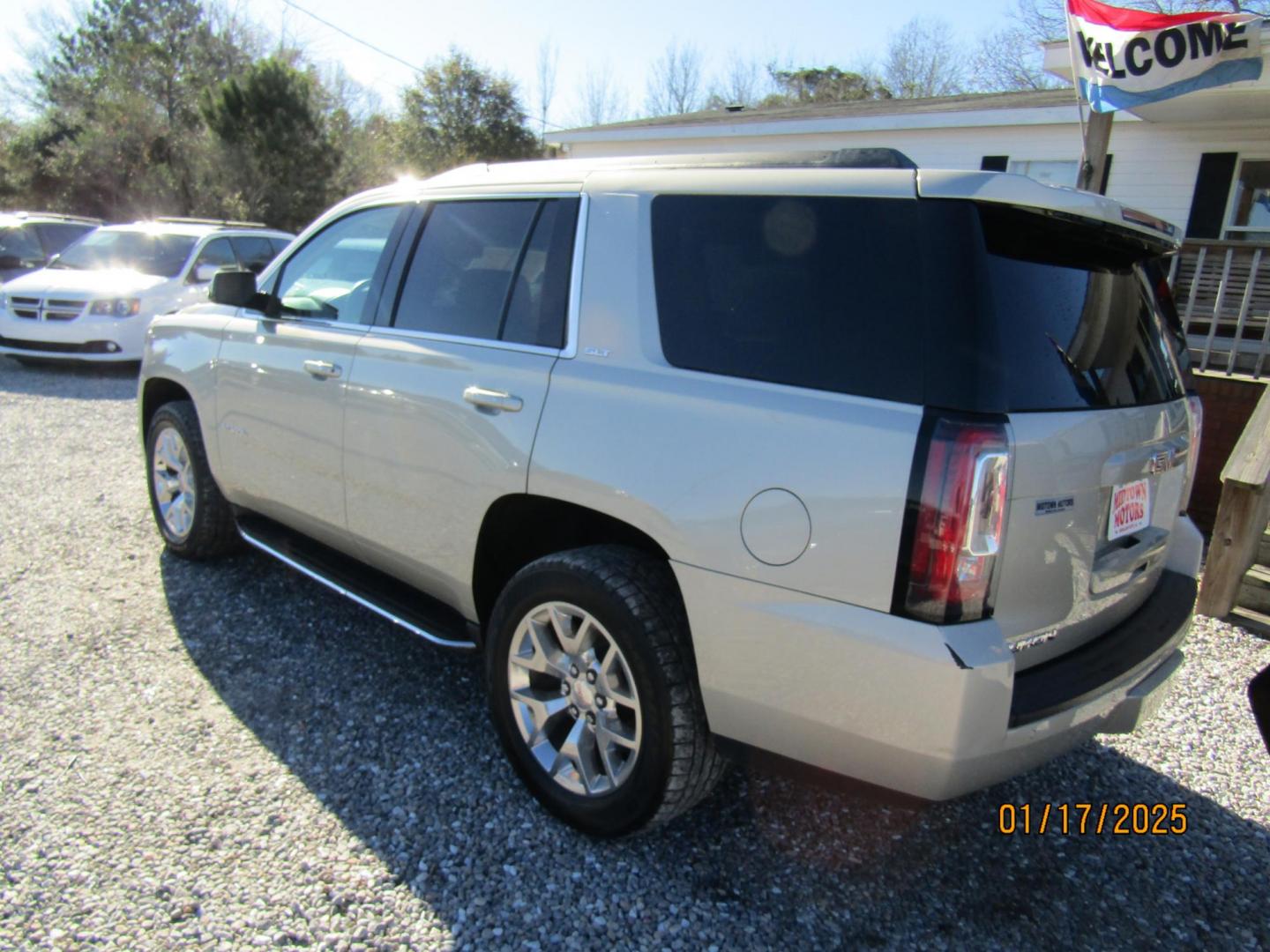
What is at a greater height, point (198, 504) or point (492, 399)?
point (492, 399)

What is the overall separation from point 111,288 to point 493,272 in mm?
8934

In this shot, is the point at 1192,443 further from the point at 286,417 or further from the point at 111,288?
the point at 111,288

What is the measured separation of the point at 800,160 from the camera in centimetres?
240

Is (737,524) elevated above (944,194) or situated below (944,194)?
below

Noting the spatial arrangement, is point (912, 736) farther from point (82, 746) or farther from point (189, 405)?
point (189, 405)

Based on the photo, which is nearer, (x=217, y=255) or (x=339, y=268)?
(x=339, y=268)

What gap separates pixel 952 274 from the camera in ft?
6.53

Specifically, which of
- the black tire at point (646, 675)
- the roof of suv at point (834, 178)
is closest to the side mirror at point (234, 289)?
the roof of suv at point (834, 178)

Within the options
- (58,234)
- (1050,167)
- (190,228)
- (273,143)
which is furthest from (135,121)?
(1050,167)

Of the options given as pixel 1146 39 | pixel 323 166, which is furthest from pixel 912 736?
pixel 323 166

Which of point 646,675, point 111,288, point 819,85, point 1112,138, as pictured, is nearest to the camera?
point 646,675

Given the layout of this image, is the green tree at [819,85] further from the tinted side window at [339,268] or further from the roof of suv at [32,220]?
the tinted side window at [339,268]

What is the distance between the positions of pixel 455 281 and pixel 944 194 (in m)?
1.73
